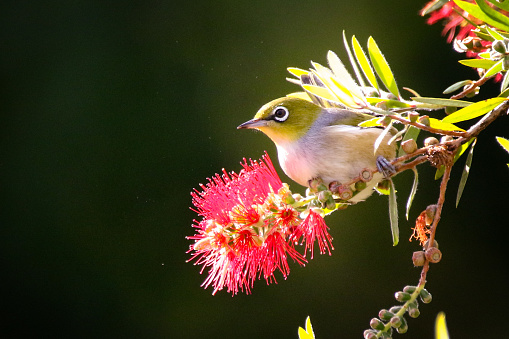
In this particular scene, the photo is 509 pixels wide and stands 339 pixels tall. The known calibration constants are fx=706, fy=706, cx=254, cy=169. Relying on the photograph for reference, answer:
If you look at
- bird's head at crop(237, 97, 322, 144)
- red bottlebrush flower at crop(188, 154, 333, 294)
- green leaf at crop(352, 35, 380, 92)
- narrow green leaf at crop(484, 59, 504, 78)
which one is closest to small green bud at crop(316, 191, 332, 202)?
red bottlebrush flower at crop(188, 154, 333, 294)

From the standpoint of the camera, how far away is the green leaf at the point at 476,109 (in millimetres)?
963

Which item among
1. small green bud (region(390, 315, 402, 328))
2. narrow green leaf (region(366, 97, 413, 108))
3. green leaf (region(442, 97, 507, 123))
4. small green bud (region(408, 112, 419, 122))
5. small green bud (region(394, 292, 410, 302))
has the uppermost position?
narrow green leaf (region(366, 97, 413, 108))

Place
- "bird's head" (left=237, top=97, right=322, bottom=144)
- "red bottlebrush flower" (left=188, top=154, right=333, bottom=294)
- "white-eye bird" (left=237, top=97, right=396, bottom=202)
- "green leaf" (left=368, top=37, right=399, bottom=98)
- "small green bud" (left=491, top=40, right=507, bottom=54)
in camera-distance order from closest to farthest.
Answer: "small green bud" (left=491, top=40, right=507, bottom=54), "green leaf" (left=368, top=37, right=399, bottom=98), "red bottlebrush flower" (left=188, top=154, right=333, bottom=294), "white-eye bird" (left=237, top=97, right=396, bottom=202), "bird's head" (left=237, top=97, right=322, bottom=144)

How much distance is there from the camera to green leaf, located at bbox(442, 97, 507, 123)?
0.96m

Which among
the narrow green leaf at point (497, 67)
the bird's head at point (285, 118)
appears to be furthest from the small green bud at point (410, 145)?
the bird's head at point (285, 118)

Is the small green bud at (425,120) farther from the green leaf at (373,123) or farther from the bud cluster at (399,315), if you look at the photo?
the bud cluster at (399,315)

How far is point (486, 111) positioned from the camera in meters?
0.98

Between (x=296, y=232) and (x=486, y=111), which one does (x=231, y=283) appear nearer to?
(x=296, y=232)

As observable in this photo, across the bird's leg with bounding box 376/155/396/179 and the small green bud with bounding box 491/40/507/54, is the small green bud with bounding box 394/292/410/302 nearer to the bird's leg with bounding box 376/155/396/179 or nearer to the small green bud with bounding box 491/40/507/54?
the bird's leg with bounding box 376/155/396/179

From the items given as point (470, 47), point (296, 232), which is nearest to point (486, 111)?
point (470, 47)

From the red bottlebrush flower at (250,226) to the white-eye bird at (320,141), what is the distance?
16 cm

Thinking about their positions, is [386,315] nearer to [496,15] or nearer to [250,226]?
[250,226]

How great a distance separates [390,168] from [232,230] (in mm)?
290

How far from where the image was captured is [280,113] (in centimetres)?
150
